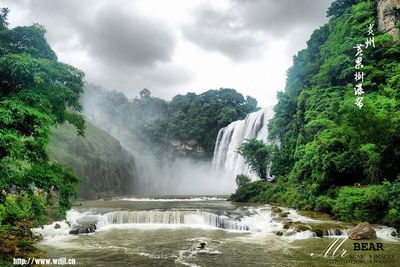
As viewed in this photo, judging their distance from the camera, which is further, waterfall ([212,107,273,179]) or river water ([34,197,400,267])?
waterfall ([212,107,273,179])

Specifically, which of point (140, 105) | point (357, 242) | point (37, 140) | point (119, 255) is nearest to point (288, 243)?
point (357, 242)

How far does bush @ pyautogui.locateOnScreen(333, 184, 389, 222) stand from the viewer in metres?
15.8

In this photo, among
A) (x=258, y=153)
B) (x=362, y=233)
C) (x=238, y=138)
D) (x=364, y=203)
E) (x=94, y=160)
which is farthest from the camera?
(x=238, y=138)

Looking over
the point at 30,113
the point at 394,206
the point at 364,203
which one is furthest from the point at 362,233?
the point at 30,113

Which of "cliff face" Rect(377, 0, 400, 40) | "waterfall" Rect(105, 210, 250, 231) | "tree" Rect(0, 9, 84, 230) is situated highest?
"cliff face" Rect(377, 0, 400, 40)

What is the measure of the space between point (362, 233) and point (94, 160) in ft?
121

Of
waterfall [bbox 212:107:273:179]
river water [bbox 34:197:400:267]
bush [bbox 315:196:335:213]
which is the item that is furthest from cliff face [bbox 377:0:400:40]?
waterfall [bbox 212:107:273:179]

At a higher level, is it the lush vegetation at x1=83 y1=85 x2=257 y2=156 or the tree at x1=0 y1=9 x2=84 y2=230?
the lush vegetation at x1=83 y1=85 x2=257 y2=156

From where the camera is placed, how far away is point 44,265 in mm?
9688

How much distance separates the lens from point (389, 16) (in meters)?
25.2

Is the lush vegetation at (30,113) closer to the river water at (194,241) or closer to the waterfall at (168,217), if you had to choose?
the river water at (194,241)

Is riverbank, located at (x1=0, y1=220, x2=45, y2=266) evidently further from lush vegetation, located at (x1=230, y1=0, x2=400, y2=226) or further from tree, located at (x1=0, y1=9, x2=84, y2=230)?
lush vegetation, located at (x1=230, y1=0, x2=400, y2=226)

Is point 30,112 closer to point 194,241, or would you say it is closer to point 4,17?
point 4,17

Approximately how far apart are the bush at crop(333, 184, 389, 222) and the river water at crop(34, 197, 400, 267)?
1.48m
